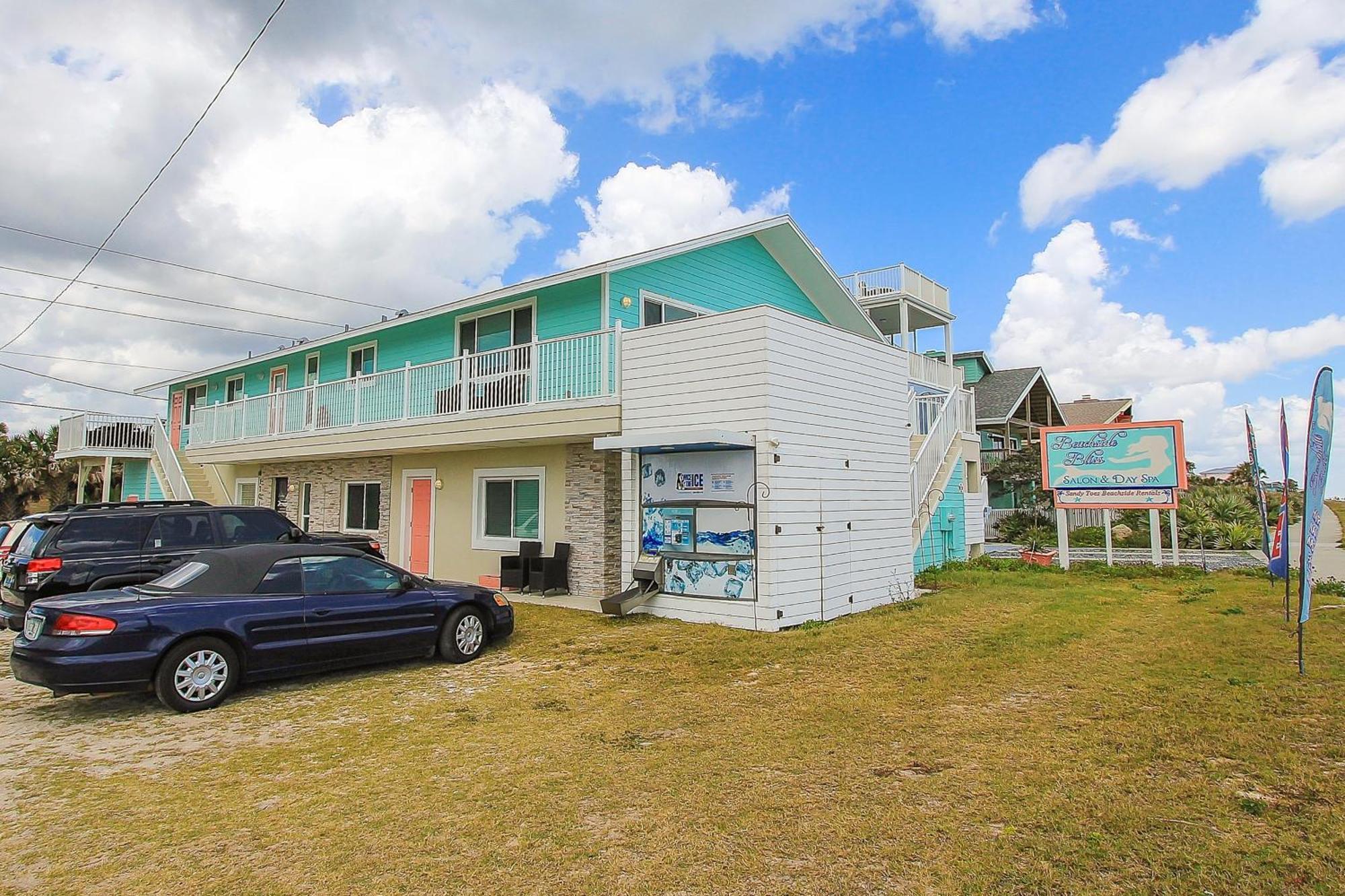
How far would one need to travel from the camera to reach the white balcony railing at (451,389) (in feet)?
40.3

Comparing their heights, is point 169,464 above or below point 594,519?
above

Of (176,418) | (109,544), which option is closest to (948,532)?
(109,544)

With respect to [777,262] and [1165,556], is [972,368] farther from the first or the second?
[777,262]

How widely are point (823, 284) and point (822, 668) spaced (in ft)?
38.8

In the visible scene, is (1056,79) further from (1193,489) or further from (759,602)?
(1193,489)

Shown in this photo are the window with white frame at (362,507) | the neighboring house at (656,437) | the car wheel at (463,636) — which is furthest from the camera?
the window with white frame at (362,507)

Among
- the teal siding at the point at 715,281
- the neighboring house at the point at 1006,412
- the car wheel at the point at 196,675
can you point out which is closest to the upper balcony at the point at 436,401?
the teal siding at the point at 715,281

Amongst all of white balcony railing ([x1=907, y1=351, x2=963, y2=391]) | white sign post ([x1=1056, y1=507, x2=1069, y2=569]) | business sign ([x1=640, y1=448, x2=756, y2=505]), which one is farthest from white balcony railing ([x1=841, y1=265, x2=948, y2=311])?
business sign ([x1=640, y1=448, x2=756, y2=505])

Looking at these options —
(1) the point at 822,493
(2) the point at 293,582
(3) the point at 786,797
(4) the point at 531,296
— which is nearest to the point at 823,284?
(4) the point at 531,296

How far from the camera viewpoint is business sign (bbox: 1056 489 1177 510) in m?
14.8

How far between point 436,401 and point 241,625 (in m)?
8.05

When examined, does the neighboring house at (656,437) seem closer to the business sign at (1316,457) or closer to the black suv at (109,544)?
the black suv at (109,544)

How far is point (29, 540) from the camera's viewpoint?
9.41 m

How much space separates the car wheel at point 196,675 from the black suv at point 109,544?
1.80m
